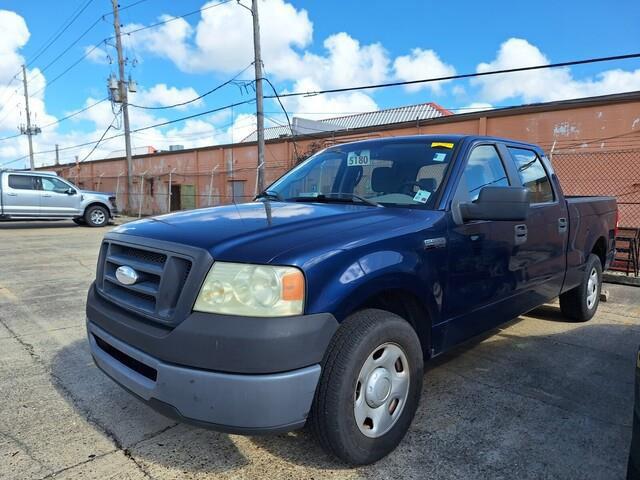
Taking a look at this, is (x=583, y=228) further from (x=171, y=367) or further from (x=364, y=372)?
(x=171, y=367)

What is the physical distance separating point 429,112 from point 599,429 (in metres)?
23.9

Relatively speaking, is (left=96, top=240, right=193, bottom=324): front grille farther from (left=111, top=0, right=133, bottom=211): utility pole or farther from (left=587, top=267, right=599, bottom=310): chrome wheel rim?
(left=111, top=0, right=133, bottom=211): utility pole

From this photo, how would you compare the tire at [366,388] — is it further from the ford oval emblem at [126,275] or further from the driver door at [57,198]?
the driver door at [57,198]

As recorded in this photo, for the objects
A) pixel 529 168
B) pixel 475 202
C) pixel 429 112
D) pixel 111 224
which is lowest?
pixel 111 224

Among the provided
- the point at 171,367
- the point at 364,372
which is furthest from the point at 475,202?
the point at 171,367

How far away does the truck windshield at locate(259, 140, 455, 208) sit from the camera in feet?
10.1

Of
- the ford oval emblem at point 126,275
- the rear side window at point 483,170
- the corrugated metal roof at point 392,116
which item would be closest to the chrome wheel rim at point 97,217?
the corrugated metal roof at point 392,116

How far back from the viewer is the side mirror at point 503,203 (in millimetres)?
2713

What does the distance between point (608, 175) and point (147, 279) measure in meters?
11.2

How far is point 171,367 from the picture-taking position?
6.72ft

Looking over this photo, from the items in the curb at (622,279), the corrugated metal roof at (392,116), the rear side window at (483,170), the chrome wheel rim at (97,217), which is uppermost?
the corrugated metal roof at (392,116)

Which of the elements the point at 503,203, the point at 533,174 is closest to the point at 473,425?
the point at 503,203

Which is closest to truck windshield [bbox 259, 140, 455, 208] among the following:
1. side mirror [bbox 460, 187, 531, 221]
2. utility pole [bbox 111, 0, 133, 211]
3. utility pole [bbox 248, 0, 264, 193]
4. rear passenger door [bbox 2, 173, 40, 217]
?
side mirror [bbox 460, 187, 531, 221]

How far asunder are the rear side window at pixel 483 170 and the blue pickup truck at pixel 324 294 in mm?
17
